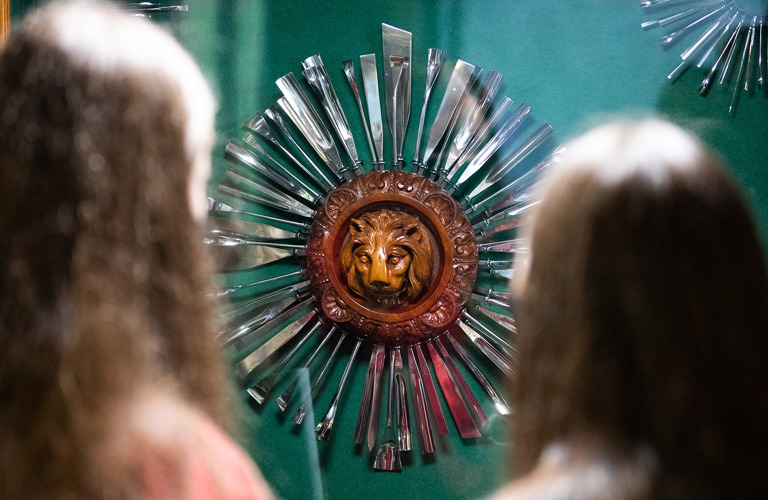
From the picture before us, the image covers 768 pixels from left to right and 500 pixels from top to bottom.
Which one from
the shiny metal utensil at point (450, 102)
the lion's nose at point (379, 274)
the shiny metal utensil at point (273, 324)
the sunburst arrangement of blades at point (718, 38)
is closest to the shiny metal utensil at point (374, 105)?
the shiny metal utensil at point (450, 102)

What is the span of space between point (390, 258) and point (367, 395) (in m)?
0.32

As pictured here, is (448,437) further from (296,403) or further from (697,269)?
(697,269)

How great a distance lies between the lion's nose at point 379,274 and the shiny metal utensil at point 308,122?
0.70 feet

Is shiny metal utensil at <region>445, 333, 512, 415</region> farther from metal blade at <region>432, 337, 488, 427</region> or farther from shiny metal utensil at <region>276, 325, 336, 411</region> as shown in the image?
shiny metal utensil at <region>276, 325, 336, 411</region>

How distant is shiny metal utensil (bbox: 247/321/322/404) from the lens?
1.70m

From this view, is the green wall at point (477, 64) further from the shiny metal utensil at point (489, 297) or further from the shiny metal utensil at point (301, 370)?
the shiny metal utensil at point (489, 297)

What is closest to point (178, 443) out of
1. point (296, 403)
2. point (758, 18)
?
point (296, 403)

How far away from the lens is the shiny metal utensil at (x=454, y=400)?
163cm

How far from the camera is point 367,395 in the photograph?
166 centimetres

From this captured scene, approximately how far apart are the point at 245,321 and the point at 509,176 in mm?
693

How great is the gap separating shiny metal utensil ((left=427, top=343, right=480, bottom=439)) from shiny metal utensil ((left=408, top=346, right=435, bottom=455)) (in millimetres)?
43


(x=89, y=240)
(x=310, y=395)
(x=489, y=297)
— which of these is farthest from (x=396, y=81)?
(x=89, y=240)

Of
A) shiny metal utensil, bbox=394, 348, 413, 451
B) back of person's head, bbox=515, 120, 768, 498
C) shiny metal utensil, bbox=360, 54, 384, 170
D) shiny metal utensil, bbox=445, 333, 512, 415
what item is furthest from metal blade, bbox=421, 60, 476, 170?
back of person's head, bbox=515, 120, 768, 498

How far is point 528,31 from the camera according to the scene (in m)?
1.65
